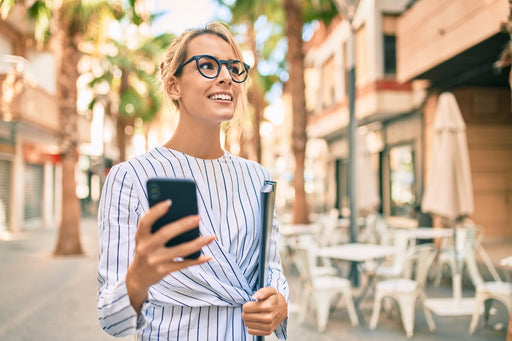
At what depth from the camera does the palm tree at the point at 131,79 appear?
18.3m

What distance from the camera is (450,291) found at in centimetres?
761

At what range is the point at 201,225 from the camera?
124 cm

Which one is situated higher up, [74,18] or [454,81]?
[74,18]

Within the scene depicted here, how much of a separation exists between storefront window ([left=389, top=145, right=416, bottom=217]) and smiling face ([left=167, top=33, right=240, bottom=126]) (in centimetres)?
1574

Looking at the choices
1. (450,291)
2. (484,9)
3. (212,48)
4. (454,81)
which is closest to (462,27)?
(484,9)

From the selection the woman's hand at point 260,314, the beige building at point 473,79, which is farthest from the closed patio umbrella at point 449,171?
the woman's hand at point 260,314

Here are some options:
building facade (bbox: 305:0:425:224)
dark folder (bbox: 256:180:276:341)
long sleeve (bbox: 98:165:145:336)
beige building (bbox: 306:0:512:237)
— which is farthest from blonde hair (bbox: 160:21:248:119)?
building facade (bbox: 305:0:425:224)

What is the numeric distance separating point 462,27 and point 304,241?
6287 mm

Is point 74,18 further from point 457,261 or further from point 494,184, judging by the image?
point 494,184

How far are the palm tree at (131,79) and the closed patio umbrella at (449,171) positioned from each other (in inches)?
467

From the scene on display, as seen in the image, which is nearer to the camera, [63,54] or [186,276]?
[186,276]

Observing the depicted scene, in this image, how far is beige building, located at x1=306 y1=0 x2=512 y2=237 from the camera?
411 inches

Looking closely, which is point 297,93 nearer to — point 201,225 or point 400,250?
point 400,250

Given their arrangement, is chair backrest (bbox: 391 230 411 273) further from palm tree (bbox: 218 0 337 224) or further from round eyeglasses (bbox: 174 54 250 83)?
round eyeglasses (bbox: 174 54 250 83)
